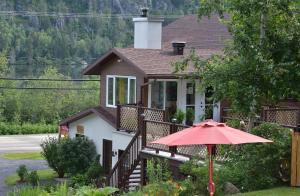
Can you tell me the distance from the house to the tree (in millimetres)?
7502

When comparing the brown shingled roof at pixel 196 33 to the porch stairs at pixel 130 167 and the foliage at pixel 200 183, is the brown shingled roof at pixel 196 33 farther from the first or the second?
the foliage at pixel 200 183

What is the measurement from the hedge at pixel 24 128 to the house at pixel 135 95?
22287 millimetres

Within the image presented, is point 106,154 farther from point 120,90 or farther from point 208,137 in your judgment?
point 208,137

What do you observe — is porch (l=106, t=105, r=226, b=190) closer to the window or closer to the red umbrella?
the window

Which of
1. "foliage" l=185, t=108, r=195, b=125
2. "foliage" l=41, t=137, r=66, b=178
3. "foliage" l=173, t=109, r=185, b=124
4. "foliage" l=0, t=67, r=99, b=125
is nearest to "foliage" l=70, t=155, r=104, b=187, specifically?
"foliage" l=41, t=137, r=66, b=178

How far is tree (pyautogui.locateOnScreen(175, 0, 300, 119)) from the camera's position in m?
14.0

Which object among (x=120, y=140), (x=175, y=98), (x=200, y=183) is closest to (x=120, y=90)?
(x=175, y=98)

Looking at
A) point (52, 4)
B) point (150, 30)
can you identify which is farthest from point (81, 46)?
point (150, 30)

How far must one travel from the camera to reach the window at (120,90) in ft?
87.4

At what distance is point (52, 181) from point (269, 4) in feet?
54.2

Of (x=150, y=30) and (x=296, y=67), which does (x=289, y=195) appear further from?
(x=150, y=30)

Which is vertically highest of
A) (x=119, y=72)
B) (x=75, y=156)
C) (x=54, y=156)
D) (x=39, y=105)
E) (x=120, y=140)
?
(x=119, y=72)

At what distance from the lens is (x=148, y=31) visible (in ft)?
95.5

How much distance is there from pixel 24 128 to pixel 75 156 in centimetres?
2640
